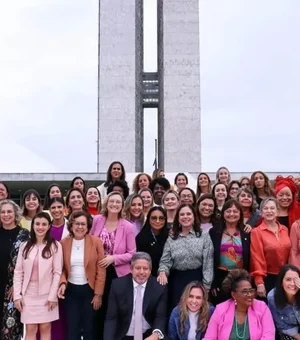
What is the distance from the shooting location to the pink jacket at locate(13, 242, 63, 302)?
473 cm

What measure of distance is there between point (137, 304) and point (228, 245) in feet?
3.21

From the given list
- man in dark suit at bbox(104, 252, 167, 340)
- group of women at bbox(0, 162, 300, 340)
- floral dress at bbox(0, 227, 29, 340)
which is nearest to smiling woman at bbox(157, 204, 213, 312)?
group of women at bbox(0, 162, 300, 340)

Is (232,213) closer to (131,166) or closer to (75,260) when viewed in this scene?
(75,260)

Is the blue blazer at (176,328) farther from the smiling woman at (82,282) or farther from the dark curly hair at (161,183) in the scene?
the dark curly hair at (161,183)

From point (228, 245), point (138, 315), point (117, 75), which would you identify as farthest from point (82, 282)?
point (117, 75)

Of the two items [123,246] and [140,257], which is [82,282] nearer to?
[123,246]

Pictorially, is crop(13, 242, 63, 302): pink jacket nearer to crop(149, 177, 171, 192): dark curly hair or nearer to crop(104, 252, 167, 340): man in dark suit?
crop(104, 252, 167, 340): man in dark suit

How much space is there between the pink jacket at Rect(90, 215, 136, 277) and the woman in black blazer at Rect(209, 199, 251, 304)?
2.44ft

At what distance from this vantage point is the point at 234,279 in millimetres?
4371

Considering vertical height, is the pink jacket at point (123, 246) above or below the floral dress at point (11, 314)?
above

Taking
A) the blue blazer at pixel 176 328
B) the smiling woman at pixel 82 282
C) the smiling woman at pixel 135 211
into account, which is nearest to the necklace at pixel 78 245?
the smiling woman at pixel 82 282

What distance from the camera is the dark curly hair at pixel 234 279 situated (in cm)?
433

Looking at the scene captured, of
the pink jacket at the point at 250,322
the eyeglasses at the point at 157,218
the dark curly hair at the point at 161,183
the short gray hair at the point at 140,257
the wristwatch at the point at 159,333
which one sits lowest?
the wristwatch at the point at 159,333

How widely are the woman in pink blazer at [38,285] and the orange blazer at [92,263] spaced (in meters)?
0.07
